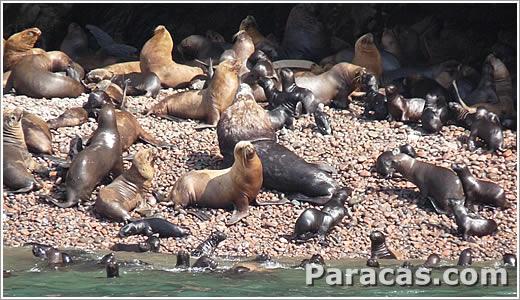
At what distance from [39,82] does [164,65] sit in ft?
6.74

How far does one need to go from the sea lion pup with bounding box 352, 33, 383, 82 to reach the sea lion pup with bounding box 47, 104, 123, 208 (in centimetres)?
482

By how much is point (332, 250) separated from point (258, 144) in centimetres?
220

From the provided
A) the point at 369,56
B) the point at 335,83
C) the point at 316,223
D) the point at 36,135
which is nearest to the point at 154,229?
the point at 316,223

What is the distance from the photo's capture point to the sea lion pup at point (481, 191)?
10273 millimetres

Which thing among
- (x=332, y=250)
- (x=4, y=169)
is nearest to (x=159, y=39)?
(x=4, y=169)

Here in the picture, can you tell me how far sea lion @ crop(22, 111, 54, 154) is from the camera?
38.2 feet

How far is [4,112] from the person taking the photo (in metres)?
11.7

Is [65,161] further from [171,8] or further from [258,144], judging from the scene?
[171,8]

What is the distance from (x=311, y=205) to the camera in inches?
414

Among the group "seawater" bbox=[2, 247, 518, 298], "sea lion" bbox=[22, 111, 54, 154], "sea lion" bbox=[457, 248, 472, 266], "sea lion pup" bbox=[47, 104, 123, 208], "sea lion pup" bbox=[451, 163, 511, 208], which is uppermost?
"sea lion" bbox=[22, 111, 54, 154]

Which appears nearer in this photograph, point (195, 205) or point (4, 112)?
point (195, 205)

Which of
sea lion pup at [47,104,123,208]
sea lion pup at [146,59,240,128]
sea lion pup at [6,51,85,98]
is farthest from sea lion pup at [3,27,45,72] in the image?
sea lion pup at [47,104,123,208]

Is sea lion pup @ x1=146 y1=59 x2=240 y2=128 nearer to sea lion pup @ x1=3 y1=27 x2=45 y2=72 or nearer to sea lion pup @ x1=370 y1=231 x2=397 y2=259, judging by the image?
sea lion pup @ x1=3 y1=27 x2=45 y2=72

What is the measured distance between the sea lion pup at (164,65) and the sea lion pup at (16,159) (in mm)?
3254
